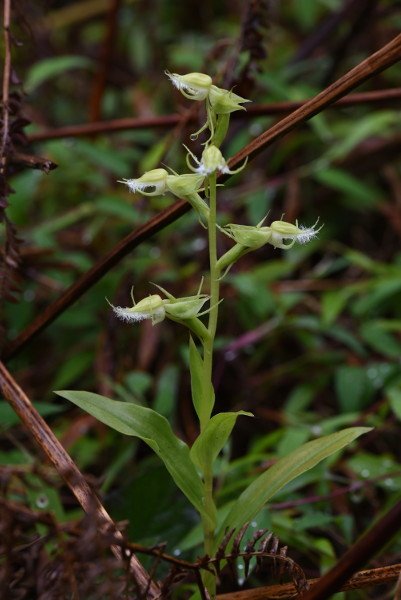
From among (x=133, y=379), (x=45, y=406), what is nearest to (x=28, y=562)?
(x=45, y=406)

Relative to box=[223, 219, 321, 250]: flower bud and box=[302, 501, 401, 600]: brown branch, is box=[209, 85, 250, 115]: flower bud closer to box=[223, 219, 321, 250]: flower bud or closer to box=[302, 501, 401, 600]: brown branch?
box=[223, 219, 321, 250]: flower bud

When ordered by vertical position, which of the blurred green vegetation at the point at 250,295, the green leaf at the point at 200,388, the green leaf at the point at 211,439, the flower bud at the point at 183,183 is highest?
the flower bud at the point at 183,183

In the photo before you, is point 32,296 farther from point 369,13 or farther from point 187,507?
point 369,13

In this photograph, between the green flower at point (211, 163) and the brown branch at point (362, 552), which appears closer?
the brown branch at point (362, 552)

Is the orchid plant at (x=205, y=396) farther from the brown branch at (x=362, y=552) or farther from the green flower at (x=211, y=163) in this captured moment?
the brown branch at (x=362, y=552)

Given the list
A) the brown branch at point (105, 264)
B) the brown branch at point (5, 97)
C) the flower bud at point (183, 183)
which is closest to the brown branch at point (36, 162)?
the brown branch at point (5, 97)
